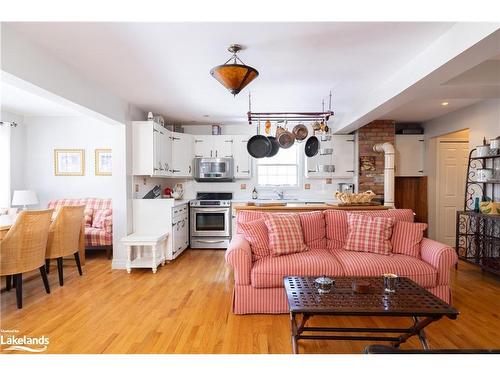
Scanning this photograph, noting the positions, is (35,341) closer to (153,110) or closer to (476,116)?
(153,110)

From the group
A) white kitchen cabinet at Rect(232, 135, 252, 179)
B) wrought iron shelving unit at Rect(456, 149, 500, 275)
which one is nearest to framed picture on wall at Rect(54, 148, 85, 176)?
white kitchen cabinet at Rect(232, 135, 252, 179)

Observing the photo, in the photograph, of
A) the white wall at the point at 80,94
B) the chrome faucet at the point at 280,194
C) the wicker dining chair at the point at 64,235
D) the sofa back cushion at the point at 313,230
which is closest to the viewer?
the white wall at the point at 80,94

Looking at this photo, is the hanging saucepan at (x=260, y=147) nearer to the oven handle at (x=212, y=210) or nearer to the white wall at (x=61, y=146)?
the oven handle at (x=212, y=210)

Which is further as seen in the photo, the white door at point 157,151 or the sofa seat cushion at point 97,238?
the sofa seat cushion at point 97,238

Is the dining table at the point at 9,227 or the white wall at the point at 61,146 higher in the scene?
the white wall at the point at 61,146

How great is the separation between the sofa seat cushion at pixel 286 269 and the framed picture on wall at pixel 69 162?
418 centimetres

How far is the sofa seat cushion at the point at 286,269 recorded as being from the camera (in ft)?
8.29

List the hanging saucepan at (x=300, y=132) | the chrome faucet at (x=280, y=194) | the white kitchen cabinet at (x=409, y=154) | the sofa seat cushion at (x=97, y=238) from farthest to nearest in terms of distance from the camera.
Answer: the chrome faucet at (x=280, y=194)
the white kitchen cabinet at (x=409, y=154)
the sofa seat cushion at (x=97, y=238)
the hanging saucepan at (x=300, y=132)

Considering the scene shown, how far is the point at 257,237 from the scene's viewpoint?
2.84 meters

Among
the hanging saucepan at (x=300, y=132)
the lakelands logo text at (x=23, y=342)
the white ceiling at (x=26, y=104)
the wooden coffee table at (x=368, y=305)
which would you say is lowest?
the lakelands logo text at (x=23, y=342)

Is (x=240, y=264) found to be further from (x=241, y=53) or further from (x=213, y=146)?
(x=213, y=146)

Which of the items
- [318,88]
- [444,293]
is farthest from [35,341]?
[318,88]

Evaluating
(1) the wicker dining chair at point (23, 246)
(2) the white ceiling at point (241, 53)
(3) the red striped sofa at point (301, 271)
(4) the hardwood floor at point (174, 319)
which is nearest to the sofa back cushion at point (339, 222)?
(3) the red striped sofa at point (301, 271)

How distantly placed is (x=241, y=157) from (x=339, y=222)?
2.72m
